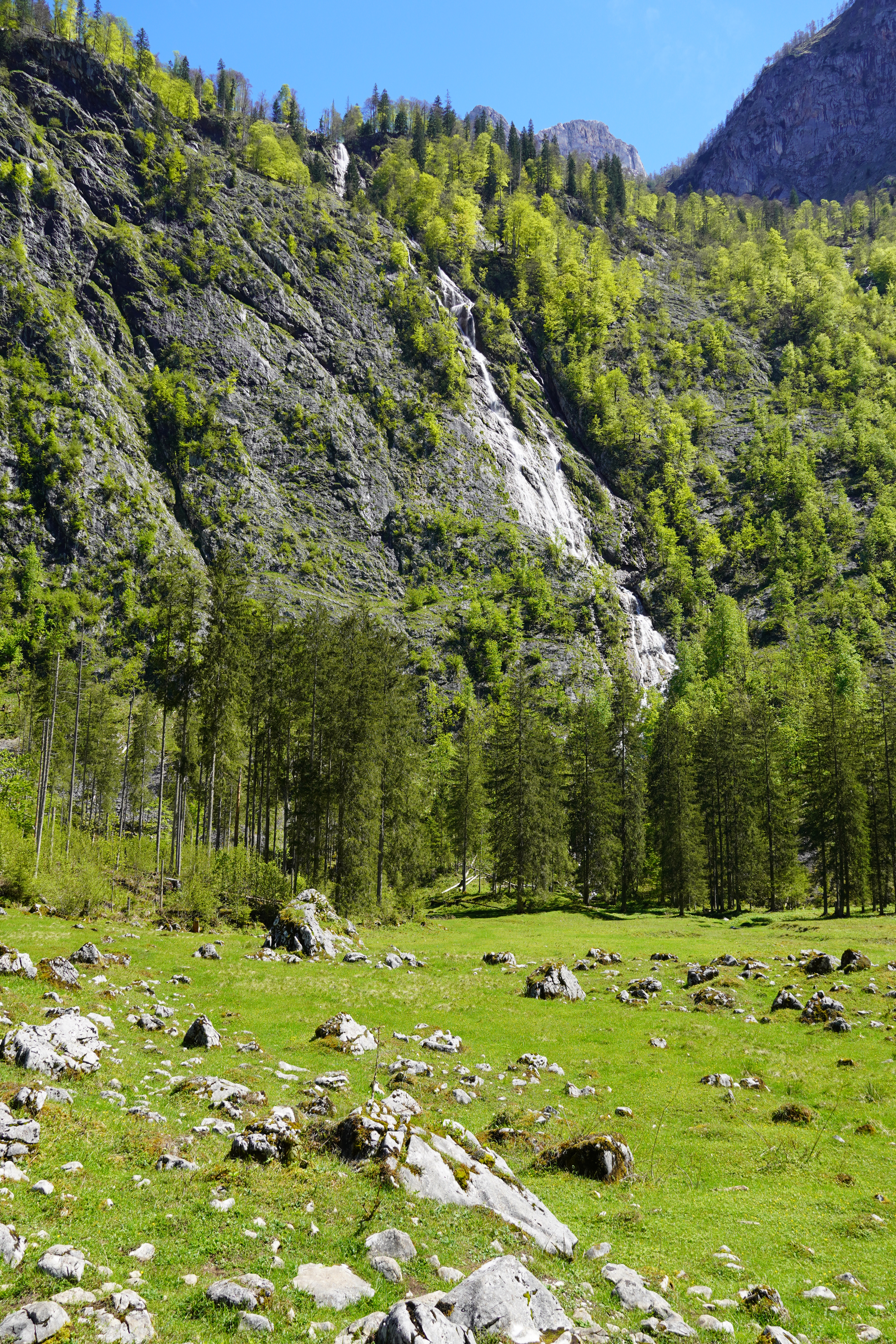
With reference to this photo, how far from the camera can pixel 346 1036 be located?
64.8 ft

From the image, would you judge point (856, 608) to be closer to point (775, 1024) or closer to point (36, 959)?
point (775, 1024)

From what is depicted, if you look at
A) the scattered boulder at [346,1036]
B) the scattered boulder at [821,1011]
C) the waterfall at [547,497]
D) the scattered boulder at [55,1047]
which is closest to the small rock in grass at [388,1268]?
the scattered boulder at [55,1047]

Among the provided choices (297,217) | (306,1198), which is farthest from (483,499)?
(306,1198)

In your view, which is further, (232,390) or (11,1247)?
(232,390)

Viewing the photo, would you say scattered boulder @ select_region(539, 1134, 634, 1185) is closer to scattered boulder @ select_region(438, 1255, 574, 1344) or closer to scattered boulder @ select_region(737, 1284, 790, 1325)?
scattered boulder @ select_region(737, 1284, 790, 1325)

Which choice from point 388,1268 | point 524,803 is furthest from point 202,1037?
point 524,803

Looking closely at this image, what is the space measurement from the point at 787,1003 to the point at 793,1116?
388 inches

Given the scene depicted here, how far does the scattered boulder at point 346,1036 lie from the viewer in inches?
751

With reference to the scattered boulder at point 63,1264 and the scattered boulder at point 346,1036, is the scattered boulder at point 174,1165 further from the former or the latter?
the scattered boulder at point 346,1036

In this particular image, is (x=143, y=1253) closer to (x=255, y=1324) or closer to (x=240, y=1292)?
(x=240, y=1292)

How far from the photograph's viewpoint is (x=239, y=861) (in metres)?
40.4

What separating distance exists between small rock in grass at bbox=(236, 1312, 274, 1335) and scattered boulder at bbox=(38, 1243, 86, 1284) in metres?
1.66

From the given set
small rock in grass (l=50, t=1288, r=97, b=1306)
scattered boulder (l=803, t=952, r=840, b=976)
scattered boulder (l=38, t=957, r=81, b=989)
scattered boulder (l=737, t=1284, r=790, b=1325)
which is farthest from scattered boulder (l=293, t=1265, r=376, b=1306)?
scattered boulder (l=803, t=952, r=840, b=976)

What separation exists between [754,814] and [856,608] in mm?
88628
